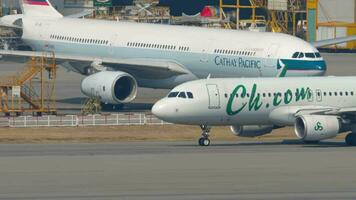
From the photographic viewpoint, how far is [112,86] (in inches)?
2854

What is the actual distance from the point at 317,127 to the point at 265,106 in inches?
108

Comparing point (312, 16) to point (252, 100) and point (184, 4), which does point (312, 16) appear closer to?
point (184, 4)

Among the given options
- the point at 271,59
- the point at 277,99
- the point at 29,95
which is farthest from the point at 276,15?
the point at 277,99

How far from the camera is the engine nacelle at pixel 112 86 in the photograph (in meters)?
72.6

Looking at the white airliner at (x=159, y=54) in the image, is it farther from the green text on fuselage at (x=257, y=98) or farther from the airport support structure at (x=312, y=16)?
the airport support structure at (x=312, y=16)

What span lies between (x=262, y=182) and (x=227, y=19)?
320 ft

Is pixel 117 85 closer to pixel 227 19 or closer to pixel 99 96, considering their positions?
pixel 99 96

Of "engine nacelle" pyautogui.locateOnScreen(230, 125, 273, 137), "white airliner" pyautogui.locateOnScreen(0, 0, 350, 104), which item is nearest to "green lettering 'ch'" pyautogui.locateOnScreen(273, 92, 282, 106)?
"engine nacelle" pyautogui.locateOnScreen(230, 125, 273, 137)

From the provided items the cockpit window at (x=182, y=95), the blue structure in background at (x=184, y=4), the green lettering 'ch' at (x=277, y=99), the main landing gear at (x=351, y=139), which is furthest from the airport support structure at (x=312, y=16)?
the cockpit window at (x=182, y=95)

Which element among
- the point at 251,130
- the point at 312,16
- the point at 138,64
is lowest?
the point at 251,130

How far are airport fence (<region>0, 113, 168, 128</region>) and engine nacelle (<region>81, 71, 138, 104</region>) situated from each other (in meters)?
4.78

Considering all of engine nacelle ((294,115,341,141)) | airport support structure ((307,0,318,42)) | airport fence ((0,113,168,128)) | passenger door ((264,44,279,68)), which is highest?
airport support structure ((307,0,318,42))

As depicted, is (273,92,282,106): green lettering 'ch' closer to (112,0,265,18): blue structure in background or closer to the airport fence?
the airport fence

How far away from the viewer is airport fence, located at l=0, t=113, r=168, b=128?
65.9m
